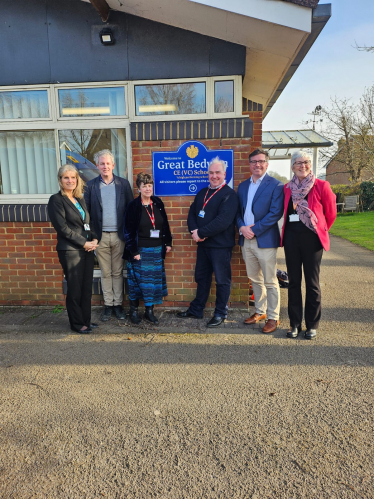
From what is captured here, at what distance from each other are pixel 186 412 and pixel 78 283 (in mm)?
2135

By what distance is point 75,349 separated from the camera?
154 inches

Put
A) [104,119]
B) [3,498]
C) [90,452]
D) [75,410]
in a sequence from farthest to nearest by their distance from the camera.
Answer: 1. [104,119]
2. [75,410]
3. [90,452]
4. [3,498]

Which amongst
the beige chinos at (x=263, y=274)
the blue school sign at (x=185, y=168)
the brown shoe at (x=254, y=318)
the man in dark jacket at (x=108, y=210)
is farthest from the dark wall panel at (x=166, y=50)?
the brown shoe at (x=254, y=318)

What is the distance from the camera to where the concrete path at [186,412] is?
2.11 metres

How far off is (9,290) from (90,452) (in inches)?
146

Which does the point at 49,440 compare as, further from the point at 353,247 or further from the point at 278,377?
the point at 353,247

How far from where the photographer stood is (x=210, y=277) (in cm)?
474

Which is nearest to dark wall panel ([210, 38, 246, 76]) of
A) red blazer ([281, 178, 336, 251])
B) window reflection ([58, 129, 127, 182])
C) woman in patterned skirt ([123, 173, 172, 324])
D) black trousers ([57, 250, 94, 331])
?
window reflection ([58, 129, 127, 182])

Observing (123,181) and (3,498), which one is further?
(123,181)

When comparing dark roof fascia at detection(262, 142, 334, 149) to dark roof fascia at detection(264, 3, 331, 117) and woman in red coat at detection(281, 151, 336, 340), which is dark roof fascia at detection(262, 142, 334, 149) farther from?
woman in red coat at detection(281, 151, 336, 340)

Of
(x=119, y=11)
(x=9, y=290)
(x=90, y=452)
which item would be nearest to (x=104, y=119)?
(x=119, y=11)

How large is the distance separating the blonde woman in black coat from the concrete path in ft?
1.05

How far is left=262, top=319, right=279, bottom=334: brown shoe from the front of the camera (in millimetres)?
4219

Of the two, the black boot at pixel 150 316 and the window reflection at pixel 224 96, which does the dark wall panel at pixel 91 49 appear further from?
the black boot at pixel 150 316
